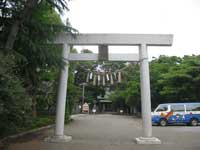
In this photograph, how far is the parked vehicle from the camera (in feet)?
65.0

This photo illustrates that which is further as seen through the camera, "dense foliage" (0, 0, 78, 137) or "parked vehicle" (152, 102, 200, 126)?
"parked vehicle" (152, 102, 200, 126)

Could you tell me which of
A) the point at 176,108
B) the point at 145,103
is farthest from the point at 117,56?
the point at 176,108

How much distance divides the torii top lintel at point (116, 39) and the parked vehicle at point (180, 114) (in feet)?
35.6

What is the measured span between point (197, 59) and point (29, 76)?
17156mm

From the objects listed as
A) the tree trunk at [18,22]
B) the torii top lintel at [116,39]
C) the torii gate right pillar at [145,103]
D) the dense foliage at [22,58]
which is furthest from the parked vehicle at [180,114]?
the tree trunk at [18,22]

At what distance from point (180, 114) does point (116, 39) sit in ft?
39.3

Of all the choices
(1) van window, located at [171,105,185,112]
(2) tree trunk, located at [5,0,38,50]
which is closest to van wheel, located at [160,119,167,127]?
(1) van window, located at [171,105,185,112]

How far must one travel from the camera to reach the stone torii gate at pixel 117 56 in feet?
32.9

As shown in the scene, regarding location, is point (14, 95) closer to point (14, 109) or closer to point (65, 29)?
point (14, 109)

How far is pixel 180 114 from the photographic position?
19891 mm

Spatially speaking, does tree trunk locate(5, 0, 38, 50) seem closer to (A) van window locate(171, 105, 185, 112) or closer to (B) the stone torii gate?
(B) the stone torii gate

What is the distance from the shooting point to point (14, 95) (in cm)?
651

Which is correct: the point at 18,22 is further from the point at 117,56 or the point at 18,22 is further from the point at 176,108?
the point at 176,108

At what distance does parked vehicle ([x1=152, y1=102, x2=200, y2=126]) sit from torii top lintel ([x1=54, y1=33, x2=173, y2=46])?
1085cm
